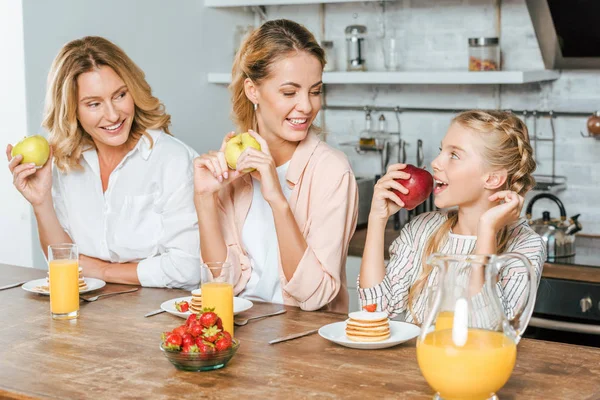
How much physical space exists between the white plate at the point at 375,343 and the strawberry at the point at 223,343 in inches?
9.9

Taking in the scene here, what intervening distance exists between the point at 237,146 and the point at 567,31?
171 cm

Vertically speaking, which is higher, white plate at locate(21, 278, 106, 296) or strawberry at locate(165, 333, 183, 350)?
strawberry at locate(165, 333, 183, 350)

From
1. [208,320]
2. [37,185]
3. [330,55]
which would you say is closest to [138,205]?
[37,185]

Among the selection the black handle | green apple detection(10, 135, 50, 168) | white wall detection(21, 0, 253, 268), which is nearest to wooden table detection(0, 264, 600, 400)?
green apple detection(10, 135, 50, 168)

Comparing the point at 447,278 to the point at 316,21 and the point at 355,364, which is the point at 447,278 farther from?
the point at 316,21

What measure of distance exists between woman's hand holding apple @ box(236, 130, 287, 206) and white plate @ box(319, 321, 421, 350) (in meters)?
0.44

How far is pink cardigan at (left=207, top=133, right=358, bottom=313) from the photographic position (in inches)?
94.0

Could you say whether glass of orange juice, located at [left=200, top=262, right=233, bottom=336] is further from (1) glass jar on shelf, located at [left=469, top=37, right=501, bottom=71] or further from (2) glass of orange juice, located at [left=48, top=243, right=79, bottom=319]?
(1) glass jar on shelf, located at [left=469, top=37, right=501, bottom=71]

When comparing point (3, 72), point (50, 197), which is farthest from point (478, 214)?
point (3, 72)

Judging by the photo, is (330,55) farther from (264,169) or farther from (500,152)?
(500,152)

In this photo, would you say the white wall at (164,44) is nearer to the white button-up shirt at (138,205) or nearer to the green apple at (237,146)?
the white button-up shirt at (138,205)

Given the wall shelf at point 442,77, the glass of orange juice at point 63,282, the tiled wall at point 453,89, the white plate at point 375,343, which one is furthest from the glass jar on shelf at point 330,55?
the white plate at point 375,343

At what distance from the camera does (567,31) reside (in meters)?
3.52

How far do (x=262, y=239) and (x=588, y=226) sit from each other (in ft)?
5.78
